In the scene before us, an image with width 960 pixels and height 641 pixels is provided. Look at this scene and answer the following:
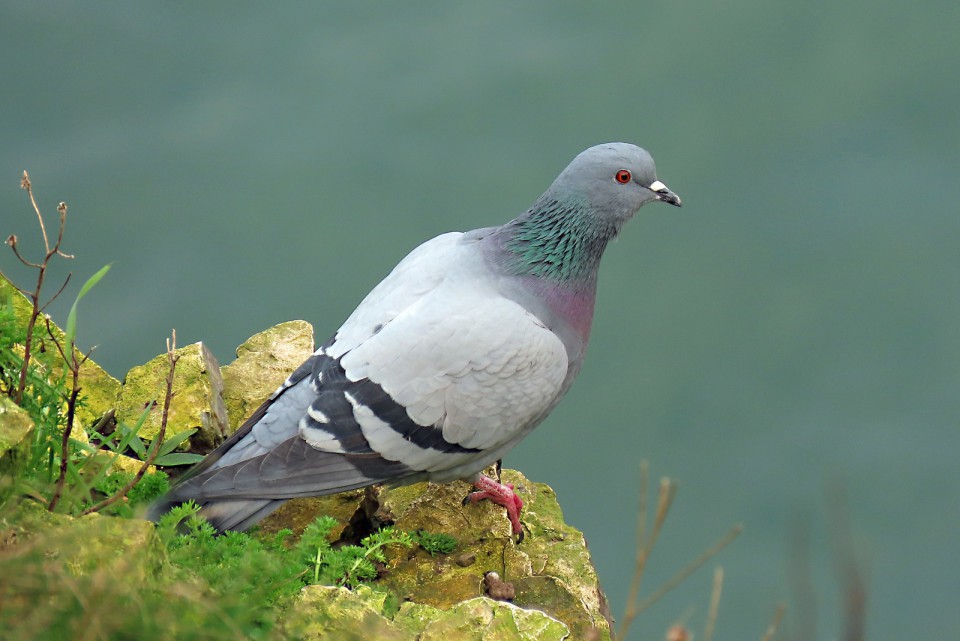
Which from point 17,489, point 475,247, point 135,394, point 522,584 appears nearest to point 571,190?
point 475,247

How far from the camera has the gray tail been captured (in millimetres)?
4832

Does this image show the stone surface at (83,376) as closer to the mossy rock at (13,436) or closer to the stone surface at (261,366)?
the stone surface at (261,366)

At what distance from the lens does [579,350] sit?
5.69 metres

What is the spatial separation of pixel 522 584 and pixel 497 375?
3.32 ft

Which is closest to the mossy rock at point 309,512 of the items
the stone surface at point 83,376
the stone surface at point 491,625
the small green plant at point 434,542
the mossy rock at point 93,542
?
the small green plant at point 434,542

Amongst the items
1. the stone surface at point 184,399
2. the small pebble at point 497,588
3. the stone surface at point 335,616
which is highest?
the stone surface at point 184,399

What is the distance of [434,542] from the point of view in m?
5.32

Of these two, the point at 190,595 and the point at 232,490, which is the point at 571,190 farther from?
the point at 190,595

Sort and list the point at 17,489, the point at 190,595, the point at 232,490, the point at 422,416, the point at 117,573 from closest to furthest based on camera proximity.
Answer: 1. the point at 190,595
2. the point at 117,573
3. the point at 17,489
4. the point at 232,490
5. the point at 422,416

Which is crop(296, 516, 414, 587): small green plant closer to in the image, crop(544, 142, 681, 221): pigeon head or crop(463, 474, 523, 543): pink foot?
crop(463, 474, 523, 543): pink foot

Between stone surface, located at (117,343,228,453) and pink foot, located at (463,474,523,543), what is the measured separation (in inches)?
56.7

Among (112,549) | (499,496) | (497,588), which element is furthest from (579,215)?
(112,549)

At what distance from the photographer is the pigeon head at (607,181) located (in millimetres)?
5629

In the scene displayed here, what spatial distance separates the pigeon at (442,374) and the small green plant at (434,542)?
28 cm
